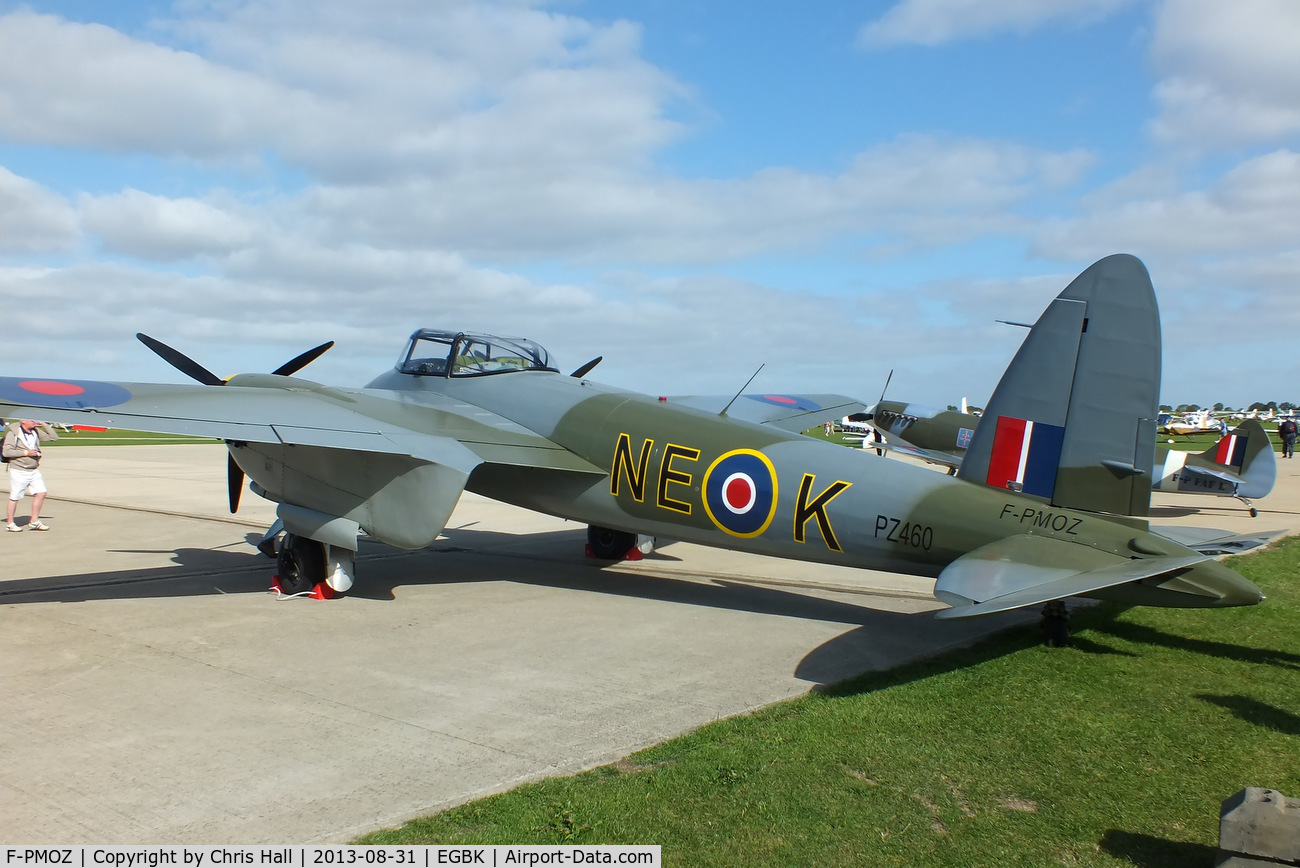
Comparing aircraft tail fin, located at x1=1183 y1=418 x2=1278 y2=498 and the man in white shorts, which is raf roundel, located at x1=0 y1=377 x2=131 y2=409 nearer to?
the man in white shorts

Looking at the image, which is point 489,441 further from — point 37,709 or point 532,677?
point 37,709

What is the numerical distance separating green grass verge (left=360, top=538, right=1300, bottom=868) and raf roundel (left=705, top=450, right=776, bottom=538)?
207cm

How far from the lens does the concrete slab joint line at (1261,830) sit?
3.16 m

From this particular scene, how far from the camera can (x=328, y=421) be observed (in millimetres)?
9023

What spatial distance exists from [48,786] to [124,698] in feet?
5.02

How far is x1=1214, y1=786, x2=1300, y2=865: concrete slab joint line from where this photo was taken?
3158 millimetres

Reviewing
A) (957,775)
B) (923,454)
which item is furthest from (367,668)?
(923,454)

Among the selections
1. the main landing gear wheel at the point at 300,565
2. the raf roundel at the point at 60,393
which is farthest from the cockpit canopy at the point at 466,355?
the raf roundel at the point at 60,393

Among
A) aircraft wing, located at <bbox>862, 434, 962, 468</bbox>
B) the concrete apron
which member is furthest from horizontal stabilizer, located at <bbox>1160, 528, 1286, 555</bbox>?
aircraft wing, located at <bbox>862, 434, 962, 468</bbox>

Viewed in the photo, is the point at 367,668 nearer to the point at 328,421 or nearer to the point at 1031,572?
the point at 328,421

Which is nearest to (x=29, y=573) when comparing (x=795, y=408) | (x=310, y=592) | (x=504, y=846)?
(x=310, y=592)

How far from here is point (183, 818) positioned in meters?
4.27

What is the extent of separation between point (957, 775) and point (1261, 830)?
1.75 m

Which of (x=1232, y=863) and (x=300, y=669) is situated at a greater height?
(x=1232, y=863)
